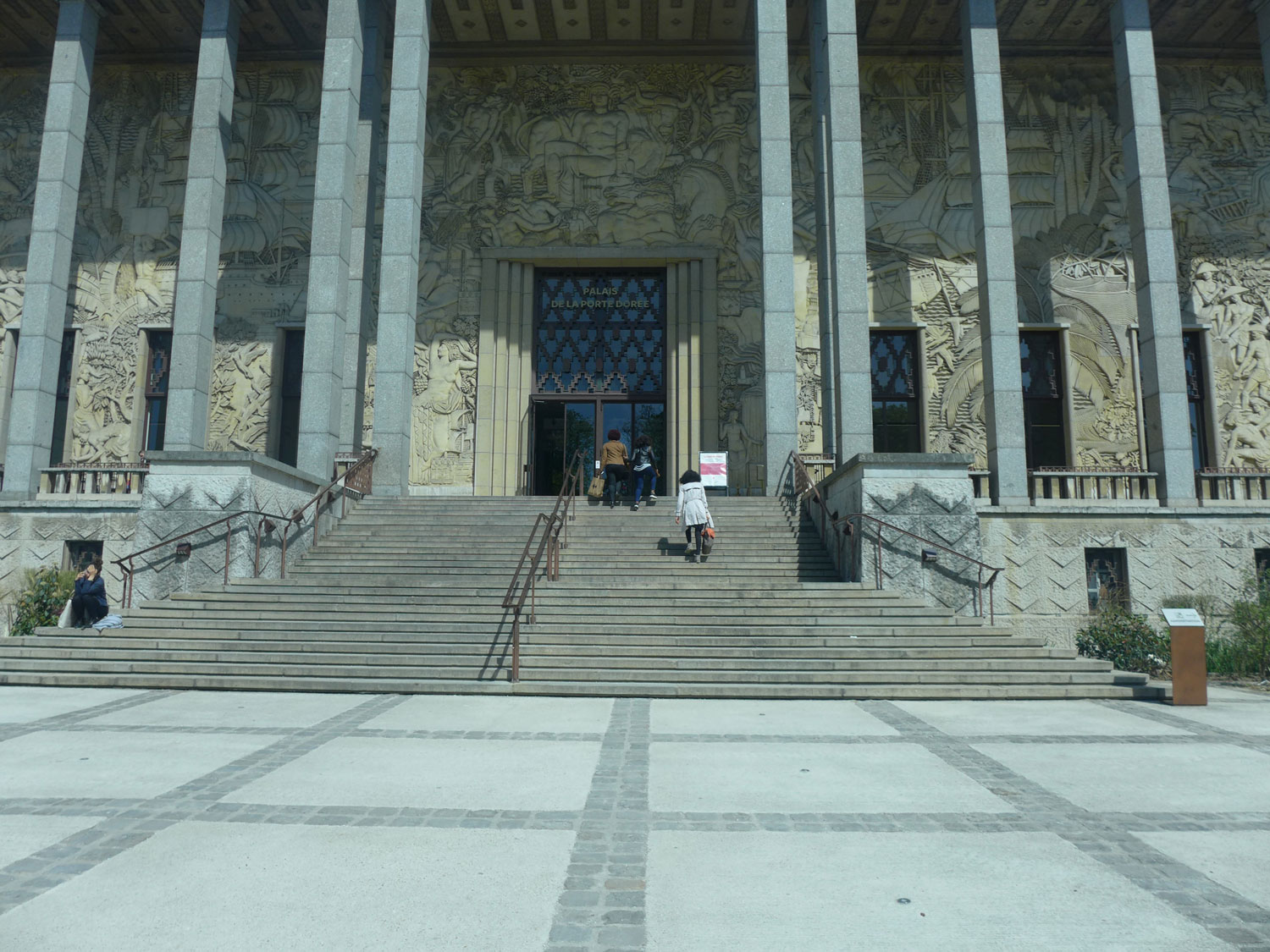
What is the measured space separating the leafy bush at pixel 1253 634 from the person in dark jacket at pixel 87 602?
51.3ft

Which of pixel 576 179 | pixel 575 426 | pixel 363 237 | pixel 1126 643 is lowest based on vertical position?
pixel 1126 643

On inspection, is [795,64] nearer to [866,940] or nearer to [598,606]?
[598,606]

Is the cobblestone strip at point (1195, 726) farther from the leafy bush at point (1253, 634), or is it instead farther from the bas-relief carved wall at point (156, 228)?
the bas-relief carved wall at point (156, 228)

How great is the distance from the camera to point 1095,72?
2069cm

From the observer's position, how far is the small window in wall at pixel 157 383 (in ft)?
66.3

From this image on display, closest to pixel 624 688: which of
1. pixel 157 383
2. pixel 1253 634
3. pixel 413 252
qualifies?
pixel 1253 634

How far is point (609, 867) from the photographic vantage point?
154 inches

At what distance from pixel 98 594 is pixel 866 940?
1176 cm

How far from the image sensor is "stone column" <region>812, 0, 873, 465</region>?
1552 centimetres

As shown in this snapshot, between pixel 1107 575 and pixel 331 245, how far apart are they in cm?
1528

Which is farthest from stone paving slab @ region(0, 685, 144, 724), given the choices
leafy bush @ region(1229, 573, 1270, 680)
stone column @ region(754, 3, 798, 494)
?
leafy bush @ region(1229, 573, 1270, 680)

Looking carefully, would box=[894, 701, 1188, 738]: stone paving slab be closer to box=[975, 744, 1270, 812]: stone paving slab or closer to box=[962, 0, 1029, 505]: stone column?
box=[975, 744, 1270, 812]: stone paving slab

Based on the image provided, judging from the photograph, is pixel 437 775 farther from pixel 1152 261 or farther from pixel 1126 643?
pixel 1152 261

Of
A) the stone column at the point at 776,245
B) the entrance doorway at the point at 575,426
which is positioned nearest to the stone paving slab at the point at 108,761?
the stone column at the point at 776,245
